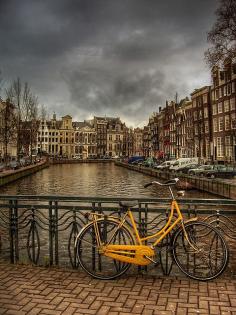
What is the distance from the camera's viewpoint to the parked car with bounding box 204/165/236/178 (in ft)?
123

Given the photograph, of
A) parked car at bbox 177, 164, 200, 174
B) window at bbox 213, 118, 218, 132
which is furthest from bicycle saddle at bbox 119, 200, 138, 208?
window at bbox 213, 118, 218, 132

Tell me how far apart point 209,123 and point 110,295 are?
60.3 meters

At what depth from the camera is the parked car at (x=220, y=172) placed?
3753 cm

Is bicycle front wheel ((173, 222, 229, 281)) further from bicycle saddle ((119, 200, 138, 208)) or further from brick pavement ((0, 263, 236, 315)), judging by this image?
bicycle saddle ((119, 200, 138, 208))

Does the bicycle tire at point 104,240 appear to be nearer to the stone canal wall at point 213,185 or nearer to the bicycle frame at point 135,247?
the bicycle frame at point 135,247

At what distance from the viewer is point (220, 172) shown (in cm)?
3772

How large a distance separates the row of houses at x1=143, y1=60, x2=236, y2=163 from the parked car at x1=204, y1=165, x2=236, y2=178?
9445 mm

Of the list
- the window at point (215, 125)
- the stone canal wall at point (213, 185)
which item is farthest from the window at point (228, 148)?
the stone canal wall at point (213, 185)

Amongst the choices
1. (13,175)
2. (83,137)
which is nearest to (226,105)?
(13,175)

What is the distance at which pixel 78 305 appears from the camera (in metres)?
5.17

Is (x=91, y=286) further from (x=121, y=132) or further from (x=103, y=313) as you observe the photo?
(x=121, y=132)

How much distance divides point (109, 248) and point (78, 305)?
1.26 metres

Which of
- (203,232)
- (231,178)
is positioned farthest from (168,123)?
(203,232)

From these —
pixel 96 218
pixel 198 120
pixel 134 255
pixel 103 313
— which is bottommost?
pixel 103 313
